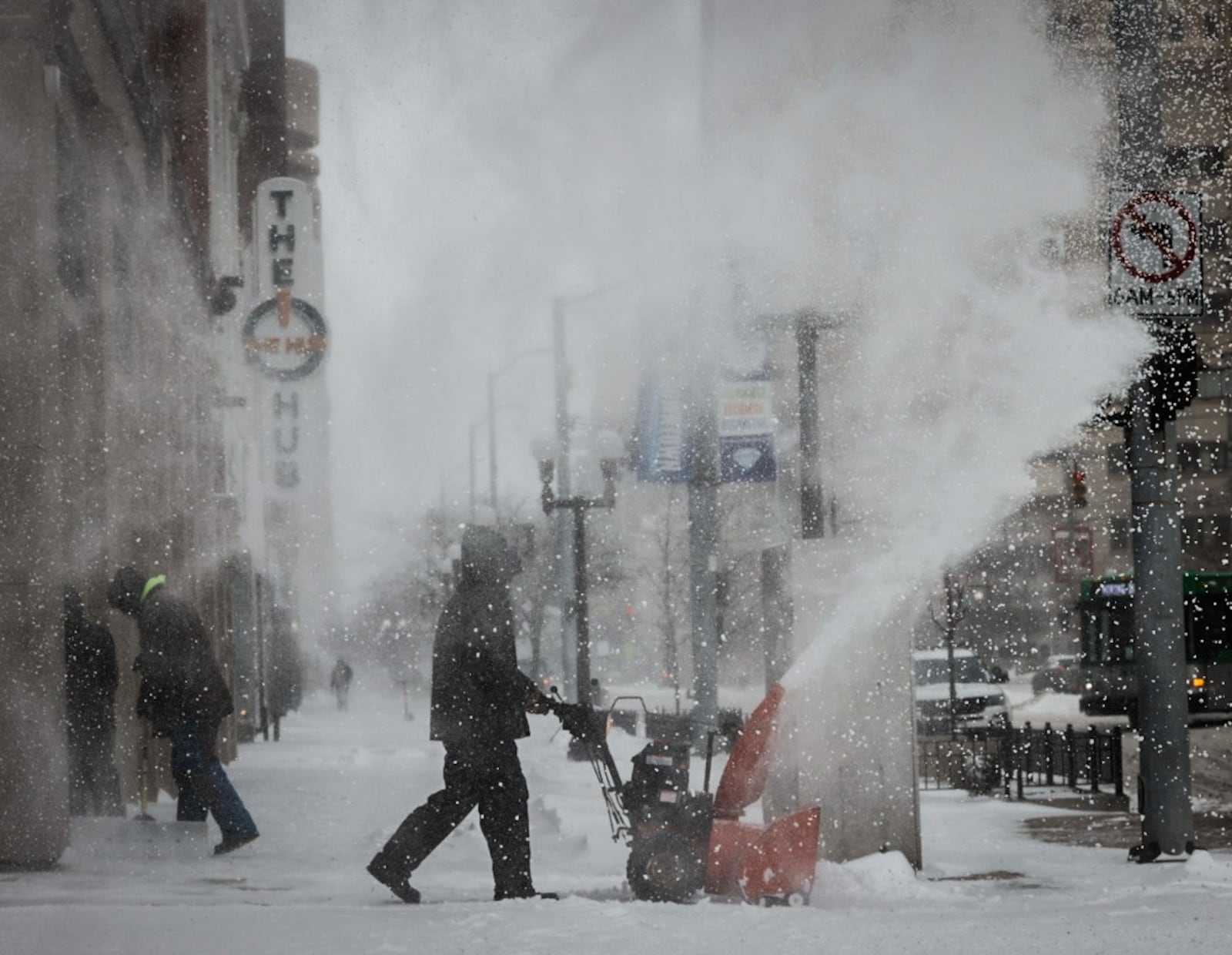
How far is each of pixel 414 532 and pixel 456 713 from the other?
55869 millimetres

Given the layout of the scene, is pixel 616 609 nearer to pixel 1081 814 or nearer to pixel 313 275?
pixel 313 275

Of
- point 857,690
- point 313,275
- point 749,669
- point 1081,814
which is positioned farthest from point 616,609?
point 857,690

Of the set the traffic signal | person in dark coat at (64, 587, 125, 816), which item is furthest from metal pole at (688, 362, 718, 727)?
person in dark coat at (64, 587, 125, 816)

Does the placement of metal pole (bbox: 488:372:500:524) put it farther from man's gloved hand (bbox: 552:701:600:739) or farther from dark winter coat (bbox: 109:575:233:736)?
man's gloved hand (bbox: 552:701:600:739)

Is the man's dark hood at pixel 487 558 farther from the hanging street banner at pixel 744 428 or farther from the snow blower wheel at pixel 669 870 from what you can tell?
the hanging street banner at pixel 744 428

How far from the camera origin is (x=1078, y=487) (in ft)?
80.8

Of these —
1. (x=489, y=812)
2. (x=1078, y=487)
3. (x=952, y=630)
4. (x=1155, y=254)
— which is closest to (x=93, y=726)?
(x=489, y=812)

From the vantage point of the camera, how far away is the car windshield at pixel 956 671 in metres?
29.8

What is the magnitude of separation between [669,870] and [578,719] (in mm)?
846

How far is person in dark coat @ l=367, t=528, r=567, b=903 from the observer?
7949 mm

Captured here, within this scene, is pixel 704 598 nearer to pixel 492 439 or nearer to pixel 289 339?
pixel 289 339

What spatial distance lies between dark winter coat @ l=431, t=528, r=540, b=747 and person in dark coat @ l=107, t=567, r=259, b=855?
309 centimetres

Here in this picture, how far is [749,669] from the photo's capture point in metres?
65.6

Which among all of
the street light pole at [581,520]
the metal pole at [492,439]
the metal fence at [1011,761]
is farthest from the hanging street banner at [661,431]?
the metal pole at [492,439]
